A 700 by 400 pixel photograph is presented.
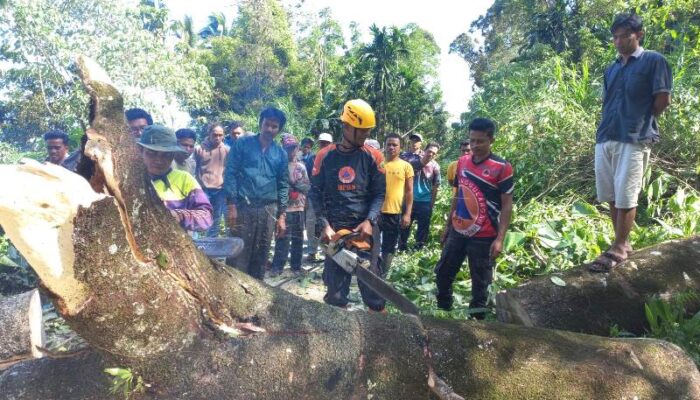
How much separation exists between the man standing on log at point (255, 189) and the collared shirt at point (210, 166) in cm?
173

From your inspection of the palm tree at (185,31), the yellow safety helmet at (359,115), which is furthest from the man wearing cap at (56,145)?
the palm tree at (185,31)

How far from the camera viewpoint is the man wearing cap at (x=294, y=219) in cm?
604

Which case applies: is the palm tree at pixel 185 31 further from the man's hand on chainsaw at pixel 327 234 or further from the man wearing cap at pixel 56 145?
the man's hand on chainsaw at pixel 327 234

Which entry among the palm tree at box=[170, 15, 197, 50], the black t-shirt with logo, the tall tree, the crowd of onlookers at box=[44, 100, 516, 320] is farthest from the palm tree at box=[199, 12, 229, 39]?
the black t-shirt with logo

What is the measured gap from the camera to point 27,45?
53.5ft

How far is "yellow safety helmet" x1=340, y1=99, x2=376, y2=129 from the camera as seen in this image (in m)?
3.22

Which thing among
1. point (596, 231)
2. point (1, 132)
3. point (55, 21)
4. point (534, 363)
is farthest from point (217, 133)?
point (1, 132)

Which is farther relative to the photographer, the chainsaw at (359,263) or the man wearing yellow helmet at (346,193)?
the man wearing yellow helmet at (346,193)

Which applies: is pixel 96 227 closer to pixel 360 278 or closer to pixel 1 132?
pixel 360 278

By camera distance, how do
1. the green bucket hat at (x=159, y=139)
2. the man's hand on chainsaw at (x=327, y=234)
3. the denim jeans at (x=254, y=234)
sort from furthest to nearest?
the denim jeans at (x=254, y=234) → the man's hand on chainsaw at (x=327, y=234) → the green bucket hat at (x=159, y=139)

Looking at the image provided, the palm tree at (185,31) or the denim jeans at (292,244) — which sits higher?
the palm tree at (185,31)

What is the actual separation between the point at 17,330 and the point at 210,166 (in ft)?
12.4

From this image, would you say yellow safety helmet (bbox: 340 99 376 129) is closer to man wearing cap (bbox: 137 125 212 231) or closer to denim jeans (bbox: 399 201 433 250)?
man wearing cap (bbox: 137 125 212 231)

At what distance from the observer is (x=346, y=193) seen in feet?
11.5
